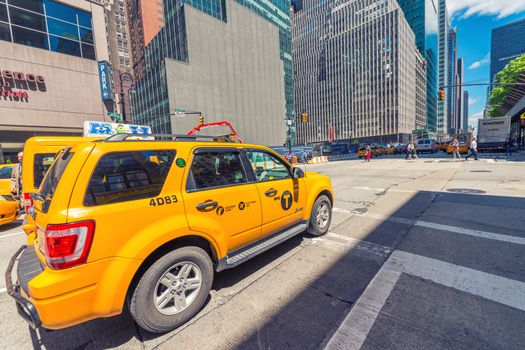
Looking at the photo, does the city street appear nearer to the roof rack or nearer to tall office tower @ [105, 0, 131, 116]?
the roof rack

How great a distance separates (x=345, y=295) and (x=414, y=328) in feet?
2.36

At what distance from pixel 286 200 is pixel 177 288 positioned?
1.98 m

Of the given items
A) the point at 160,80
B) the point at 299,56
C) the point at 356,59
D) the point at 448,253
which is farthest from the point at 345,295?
the point at 299,56

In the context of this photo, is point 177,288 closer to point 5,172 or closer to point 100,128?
point 5,172

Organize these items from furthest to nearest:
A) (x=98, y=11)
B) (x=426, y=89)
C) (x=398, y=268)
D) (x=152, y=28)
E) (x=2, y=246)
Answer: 1. (x=426, y=89)
2. (x=152, y=28)
3. (x=98, y=11)
4. (x=2, y=246)
5. (x=398, y=268)

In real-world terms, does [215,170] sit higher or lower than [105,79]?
lower

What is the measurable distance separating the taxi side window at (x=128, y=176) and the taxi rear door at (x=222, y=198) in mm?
295

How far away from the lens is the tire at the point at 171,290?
7.13ft

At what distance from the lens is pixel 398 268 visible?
10.8 ft

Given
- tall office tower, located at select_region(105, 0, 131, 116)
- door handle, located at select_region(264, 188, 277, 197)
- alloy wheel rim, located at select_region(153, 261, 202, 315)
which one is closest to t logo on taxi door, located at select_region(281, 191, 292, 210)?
door handle, located at select_region(264, 188, 277, 197)

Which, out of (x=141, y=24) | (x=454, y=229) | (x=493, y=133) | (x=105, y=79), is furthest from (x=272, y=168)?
(x=141, y=24)

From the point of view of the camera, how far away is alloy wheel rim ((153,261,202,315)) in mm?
2330

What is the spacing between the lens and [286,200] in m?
3.70

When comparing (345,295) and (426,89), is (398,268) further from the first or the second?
(426,89)
